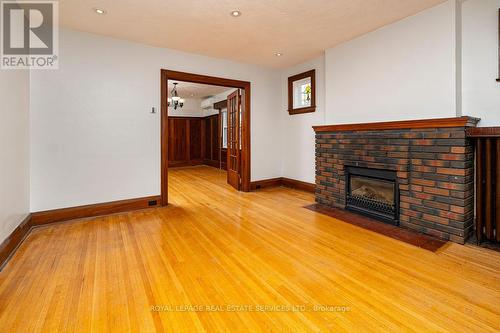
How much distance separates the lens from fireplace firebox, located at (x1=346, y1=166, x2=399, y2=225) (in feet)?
10.6

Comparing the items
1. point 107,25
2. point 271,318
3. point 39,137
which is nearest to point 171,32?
point 107,25

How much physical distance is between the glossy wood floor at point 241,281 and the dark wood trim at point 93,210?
242 millimetres

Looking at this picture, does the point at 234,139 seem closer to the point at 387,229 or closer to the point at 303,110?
the point at 303,110

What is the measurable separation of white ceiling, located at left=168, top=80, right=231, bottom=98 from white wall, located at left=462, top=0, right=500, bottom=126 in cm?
574

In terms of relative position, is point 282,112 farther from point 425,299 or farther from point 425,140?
point 425,299

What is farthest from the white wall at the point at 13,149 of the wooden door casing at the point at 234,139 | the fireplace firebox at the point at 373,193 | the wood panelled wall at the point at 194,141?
the wood panelled wall at the point at 194,141

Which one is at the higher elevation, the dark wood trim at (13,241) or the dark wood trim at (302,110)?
the dark wood trim at (302,110)

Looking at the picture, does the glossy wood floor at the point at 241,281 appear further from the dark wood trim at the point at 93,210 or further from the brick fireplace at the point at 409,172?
the brick fireplace at the point at 409,172

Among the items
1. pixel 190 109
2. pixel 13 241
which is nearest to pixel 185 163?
pixel 190 109

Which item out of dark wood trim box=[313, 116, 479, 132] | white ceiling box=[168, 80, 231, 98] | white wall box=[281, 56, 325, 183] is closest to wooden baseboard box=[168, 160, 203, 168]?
white ceiling box=[168, 80, 231, 98]

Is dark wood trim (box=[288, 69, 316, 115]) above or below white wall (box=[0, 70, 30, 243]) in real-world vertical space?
above

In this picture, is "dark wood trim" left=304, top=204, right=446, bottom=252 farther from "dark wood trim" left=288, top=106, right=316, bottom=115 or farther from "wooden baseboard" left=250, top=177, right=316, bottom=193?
"dark wood trim" left=288, top=106, right=316, bottom=115

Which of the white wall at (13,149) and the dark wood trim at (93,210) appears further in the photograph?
the dark wood trim at (93,210)

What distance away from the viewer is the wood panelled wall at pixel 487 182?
7.92 ft
